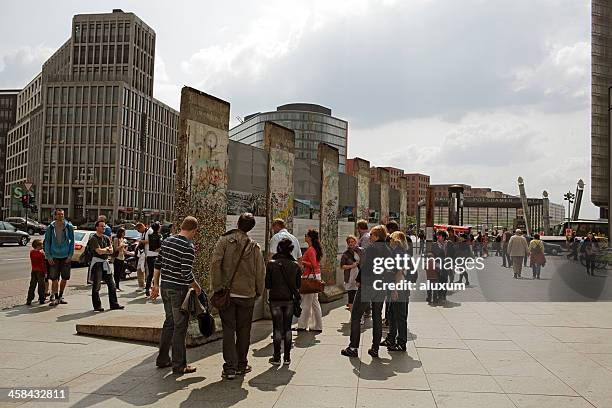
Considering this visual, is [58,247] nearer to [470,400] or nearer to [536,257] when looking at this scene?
[470,400]

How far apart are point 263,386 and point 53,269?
22.1 feet

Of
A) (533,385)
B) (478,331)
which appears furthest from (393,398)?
(478,331)

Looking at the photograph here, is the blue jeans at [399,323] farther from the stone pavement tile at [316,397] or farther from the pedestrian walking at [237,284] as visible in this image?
the pedestrian walking at [237,284]

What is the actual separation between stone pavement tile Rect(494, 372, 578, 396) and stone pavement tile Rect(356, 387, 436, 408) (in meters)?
0.92

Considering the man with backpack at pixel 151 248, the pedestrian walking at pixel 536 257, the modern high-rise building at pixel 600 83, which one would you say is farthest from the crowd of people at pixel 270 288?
the modern high-rise building at pixel 600 83

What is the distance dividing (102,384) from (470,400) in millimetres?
3773

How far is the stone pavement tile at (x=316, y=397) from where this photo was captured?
5.09 meters

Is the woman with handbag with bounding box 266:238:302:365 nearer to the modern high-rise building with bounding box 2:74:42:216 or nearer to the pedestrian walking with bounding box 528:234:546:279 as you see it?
the pedestrian walking with bounding box 528:234:546:279

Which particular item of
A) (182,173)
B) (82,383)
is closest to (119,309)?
(182,173)

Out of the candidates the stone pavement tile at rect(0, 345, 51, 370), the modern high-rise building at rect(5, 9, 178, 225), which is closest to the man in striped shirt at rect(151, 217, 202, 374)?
the stone pavement tile at rect(0, 345, 51, 370)

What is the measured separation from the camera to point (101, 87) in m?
86.8

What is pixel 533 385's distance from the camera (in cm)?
576

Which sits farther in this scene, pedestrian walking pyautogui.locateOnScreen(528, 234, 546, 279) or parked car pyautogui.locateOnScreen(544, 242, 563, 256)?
parked car pyautogui.locateOnScreen(544, 242, 563, 256)

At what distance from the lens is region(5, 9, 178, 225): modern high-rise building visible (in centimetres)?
8644
